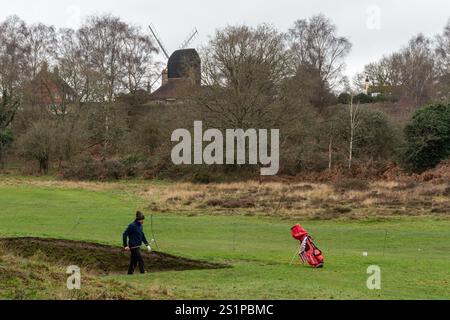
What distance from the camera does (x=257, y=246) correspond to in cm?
2555


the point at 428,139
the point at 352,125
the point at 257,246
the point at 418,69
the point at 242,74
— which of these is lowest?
the point at 257,246

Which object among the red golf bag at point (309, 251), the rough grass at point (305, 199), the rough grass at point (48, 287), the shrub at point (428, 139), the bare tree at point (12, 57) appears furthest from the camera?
the bare tree at point (12, 57)

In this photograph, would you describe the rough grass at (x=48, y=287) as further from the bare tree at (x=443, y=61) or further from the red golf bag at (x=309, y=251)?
the bare tree at (x=443, y=61)

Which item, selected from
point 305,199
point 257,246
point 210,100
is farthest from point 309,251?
point 210,100

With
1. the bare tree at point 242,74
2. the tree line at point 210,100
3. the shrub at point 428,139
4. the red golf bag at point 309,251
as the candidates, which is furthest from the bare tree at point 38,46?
the red golf bag at point 309,251

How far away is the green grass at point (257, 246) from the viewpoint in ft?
50.1

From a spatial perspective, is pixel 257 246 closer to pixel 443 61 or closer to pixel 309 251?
pixel 309 251

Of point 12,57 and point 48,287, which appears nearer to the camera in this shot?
point 48,287

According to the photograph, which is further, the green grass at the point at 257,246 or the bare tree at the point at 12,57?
the bare tree at the point at 12,57

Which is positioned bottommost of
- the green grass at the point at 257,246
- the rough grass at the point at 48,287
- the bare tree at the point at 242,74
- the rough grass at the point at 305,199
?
the green grass at the point at 257,246

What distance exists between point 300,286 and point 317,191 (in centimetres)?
2716

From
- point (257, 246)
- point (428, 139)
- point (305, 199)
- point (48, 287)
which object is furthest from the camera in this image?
point (428, 139)

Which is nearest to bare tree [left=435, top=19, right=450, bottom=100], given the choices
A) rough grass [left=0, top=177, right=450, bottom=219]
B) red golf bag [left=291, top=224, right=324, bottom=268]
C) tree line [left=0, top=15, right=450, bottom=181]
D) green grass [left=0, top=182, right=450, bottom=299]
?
tree line [left=0, top=15, right=450, bottom=181]
